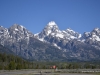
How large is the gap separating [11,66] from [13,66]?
2181 millimetres

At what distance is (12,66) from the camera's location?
170125 mm

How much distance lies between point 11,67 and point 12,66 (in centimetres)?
220

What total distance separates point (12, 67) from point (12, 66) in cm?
75

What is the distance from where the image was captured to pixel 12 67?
16975cm

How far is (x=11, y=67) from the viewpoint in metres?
168

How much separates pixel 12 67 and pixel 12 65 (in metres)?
1.37

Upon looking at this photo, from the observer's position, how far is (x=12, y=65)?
170000 mm

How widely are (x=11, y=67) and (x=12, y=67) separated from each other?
1.81 meters

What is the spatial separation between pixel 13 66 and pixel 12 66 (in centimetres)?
95

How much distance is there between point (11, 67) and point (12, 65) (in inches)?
91.7
